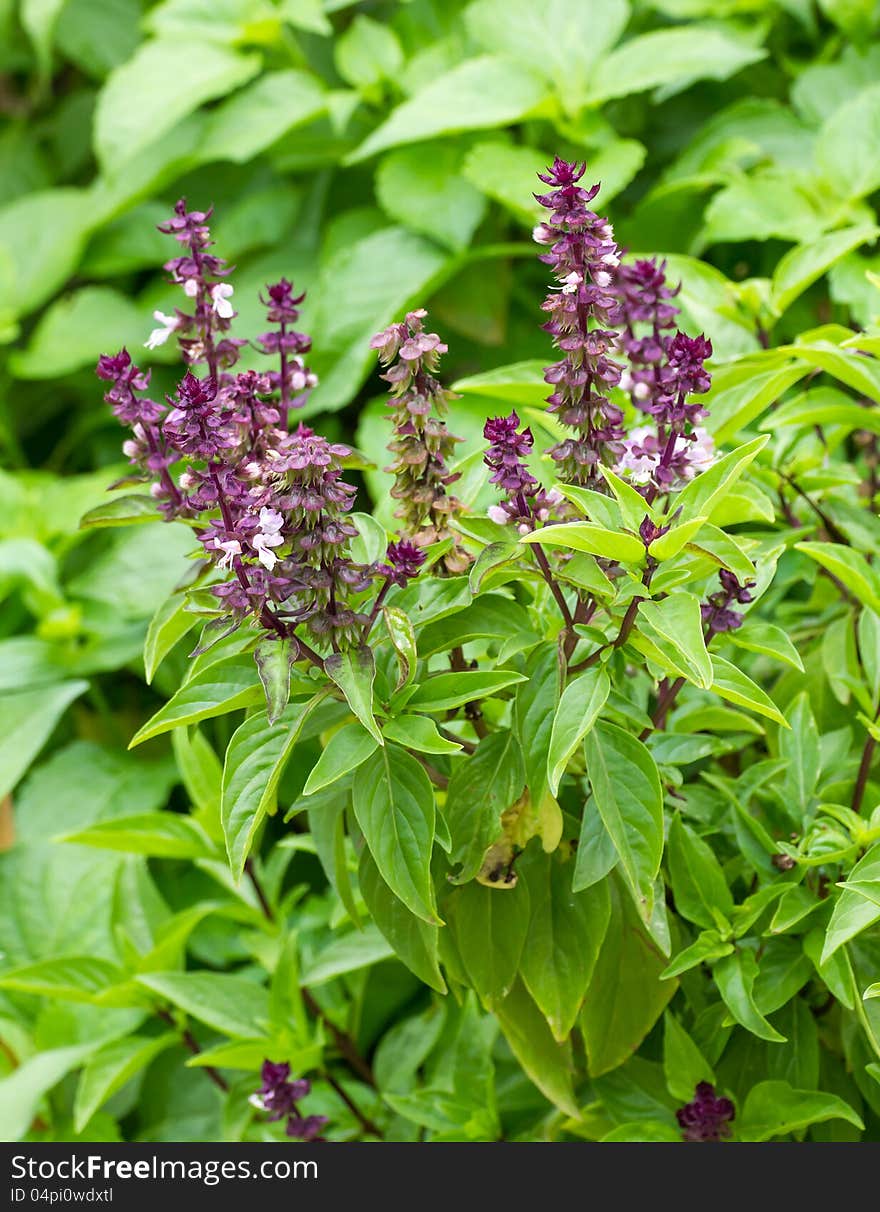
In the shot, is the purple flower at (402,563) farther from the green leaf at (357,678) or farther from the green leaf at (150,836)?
the green leaf at (150,836)

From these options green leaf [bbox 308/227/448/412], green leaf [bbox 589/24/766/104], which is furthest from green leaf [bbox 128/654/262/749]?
green leaf [bbox 589/24/766/104]

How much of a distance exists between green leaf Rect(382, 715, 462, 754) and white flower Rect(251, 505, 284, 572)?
120 millimetres

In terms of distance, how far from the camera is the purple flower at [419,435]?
2.36 ft

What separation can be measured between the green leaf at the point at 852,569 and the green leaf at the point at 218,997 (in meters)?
0.57

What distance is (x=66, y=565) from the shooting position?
1.85m

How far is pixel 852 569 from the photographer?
85cm

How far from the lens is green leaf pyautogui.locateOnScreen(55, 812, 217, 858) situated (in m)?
1.01

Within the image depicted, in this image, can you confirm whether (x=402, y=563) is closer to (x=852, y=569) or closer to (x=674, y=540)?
(x=674, y=540)

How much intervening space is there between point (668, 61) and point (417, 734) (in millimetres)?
1213

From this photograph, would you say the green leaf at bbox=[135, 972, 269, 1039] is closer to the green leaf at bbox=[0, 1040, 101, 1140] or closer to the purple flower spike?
the green leaf at bbox=[0, 1040, 101, 1140]

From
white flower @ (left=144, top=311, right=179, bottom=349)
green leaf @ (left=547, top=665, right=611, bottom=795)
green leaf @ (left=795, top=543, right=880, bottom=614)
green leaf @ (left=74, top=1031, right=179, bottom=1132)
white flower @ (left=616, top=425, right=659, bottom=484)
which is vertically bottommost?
green leaf @ (left=74, top=1031, right=179, bottom=1132)

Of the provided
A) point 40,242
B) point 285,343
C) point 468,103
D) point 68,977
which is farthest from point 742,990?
point 40,242

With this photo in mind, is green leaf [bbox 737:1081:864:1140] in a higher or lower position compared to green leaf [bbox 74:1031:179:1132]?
higher

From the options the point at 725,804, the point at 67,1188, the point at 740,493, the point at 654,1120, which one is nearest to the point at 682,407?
the point at 740,493
